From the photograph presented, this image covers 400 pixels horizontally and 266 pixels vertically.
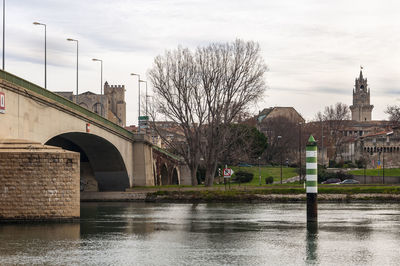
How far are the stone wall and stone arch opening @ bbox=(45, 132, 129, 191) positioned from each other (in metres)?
23.8

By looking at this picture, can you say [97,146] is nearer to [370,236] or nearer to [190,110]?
[190,110]

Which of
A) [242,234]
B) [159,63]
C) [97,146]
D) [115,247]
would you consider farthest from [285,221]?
[159,63]

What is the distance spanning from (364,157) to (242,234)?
117 metres

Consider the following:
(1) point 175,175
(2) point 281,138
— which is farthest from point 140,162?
(2) point 281,138

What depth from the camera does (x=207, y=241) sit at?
26.1m

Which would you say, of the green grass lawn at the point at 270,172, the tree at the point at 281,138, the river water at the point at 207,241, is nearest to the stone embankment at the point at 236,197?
the river water at the point at 207,241

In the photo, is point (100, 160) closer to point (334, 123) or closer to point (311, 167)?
point (311, 167)

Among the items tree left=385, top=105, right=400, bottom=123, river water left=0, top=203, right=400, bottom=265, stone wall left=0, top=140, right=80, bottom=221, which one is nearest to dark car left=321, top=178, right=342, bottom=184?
tree left=385, top=105, right=400, bottom=123

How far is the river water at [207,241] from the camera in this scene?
2153cm

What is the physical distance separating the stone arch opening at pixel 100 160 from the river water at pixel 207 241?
23113mm

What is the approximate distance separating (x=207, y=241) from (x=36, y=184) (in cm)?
890

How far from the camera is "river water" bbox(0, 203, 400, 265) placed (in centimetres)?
2153

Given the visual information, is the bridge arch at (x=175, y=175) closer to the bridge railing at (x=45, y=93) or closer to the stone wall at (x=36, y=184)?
the bridge railing at (x=45, y=93)

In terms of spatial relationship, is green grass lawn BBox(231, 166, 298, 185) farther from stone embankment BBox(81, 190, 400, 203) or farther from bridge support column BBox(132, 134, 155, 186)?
Answer: stone embankment BBox(81, 190, 400, 203)
